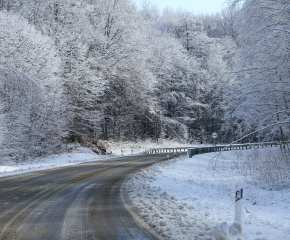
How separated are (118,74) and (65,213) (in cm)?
3029

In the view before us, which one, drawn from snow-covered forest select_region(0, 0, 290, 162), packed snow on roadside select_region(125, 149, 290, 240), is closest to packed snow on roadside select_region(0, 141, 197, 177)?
snow-covered forest select_region(0, 0, 290, 162)

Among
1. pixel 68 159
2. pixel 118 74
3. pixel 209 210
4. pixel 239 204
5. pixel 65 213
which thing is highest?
pixel 118 74

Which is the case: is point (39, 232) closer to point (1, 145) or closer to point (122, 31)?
point (1, 145)

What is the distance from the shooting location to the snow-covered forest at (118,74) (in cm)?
1044

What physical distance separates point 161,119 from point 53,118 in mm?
25226

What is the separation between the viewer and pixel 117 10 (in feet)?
115

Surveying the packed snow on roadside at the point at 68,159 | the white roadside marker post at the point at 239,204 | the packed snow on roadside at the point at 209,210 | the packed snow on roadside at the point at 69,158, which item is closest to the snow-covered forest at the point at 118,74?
the packed snow on roadside at the point at 68,159

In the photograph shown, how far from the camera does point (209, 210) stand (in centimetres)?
743

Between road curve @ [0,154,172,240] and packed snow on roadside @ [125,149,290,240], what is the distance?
561 mm

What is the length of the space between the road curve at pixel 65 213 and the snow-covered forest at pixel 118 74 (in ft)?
15.6

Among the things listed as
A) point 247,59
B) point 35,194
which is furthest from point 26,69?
point 247,59

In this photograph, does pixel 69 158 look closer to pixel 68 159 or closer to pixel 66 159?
pixel 68 159

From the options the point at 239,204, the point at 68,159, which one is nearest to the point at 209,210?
the point at 239,204

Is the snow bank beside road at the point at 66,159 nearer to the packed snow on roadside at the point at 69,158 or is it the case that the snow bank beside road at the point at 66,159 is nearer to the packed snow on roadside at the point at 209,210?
the packed snow on roadside at the point at 69,158
